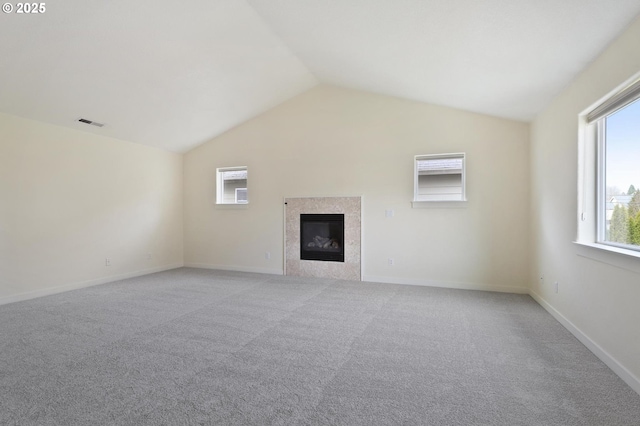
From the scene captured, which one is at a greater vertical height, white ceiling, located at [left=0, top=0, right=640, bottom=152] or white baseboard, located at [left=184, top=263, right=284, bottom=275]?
white ceiling, located at [left=0, top=0, right=640, bottom=152]

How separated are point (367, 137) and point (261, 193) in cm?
232

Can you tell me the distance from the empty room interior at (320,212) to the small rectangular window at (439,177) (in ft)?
0.12

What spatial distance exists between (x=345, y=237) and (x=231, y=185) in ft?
9.07

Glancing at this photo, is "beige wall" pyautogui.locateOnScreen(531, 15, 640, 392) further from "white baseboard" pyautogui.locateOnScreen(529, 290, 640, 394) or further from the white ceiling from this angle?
the white ceiling

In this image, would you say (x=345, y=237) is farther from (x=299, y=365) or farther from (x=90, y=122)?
(x=90, y=122)

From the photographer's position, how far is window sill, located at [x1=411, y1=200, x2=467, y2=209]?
16.0 feet

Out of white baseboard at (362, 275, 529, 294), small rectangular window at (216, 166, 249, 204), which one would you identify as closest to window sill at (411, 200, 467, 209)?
white baseboard at (362, 275, 529, 294)

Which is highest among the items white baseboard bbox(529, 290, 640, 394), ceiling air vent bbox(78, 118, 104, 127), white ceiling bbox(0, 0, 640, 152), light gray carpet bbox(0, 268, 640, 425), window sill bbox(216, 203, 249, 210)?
white ceiling bbox(0, 0, 640, 152)

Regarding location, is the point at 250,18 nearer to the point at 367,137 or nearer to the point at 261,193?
the point at 367,137

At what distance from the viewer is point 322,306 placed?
3.94 m

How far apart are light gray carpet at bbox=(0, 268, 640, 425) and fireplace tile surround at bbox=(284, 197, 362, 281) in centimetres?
139

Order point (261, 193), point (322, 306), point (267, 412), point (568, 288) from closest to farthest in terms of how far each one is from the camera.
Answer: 1. point (267, 412)
2. point (568, 288)
3. point (322, 306)
4. point (261, 193)

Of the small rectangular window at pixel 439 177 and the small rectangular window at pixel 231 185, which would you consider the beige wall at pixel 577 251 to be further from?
the small rectangular window at pixel 231 185

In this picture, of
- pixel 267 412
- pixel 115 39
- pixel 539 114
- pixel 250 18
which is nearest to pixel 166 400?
pixel 267 412
